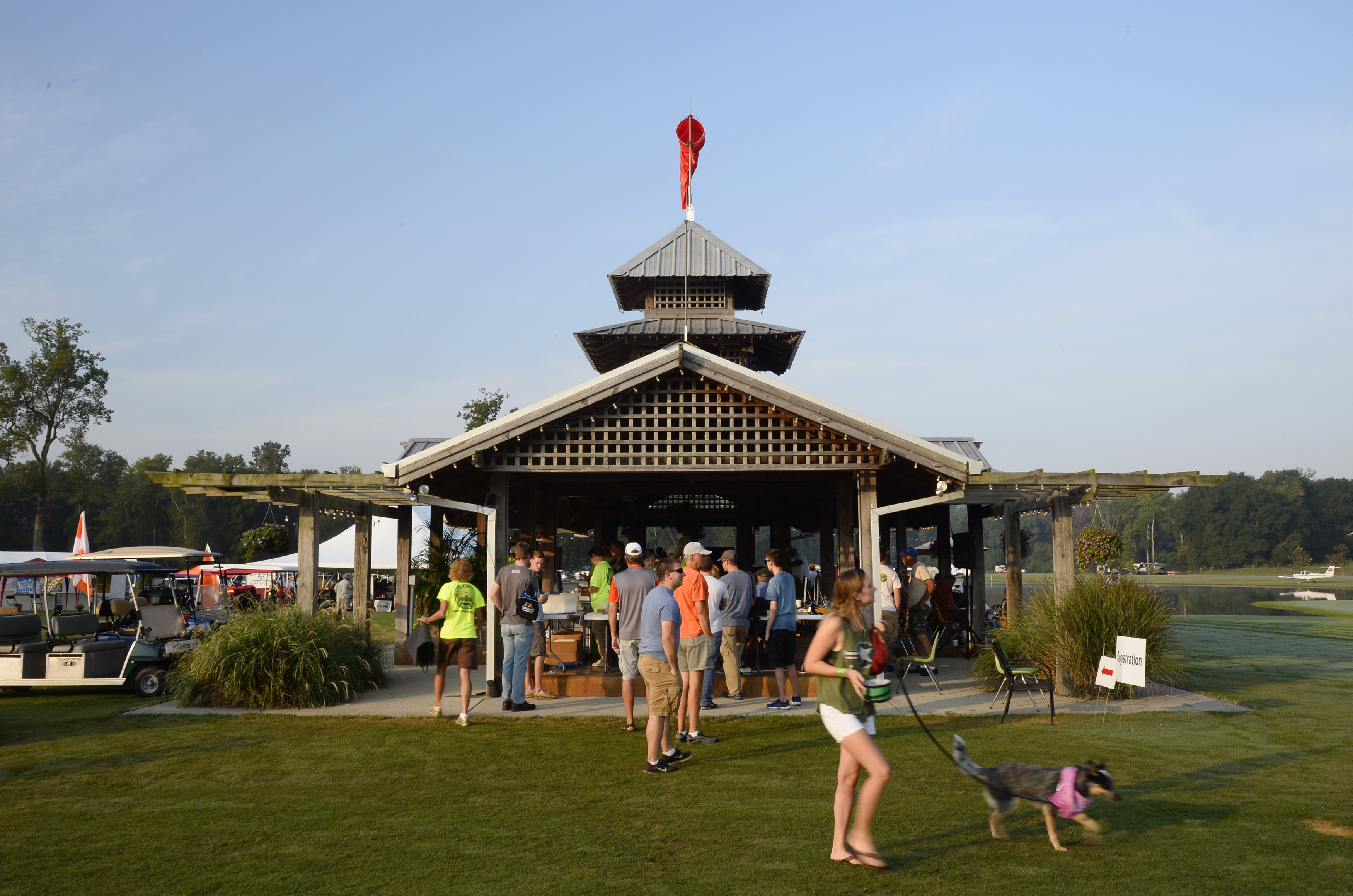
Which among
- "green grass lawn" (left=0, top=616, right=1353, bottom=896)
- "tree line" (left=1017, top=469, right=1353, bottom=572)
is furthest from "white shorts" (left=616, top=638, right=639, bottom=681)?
"tree line" (left=1017, top=469, right=1353, bottom=572)

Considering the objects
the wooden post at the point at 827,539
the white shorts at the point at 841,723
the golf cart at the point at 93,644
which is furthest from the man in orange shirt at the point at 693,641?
the wooden post at the point at 827,539

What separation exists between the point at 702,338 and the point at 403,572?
769 centimetres

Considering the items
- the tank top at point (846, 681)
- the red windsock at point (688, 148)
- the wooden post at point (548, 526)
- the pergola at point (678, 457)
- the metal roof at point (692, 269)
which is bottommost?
the tank top at point (846, 681)

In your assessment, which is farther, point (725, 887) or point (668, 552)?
point (668, 552)

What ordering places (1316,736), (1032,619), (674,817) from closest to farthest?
1. (674,817)
2. (1316,736)
3. (1032,619)

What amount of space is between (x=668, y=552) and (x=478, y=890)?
7.24 metres

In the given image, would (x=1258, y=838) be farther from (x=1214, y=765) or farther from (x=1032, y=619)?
(x=1032, y=619)

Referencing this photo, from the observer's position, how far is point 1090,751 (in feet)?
26.3

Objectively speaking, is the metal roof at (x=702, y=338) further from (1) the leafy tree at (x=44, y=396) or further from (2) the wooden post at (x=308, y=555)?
(1) the leafy tree at (x=44, y=396)

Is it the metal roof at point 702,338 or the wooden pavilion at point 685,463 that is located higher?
the metal roof at point 702,338

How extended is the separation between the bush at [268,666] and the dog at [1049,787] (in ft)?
25.8

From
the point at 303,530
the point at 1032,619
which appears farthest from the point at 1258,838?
the point at 303,530

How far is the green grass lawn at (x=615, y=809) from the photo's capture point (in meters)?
4.93

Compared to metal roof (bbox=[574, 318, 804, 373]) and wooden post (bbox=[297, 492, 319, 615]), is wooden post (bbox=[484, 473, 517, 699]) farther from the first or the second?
metal roof (bbox=[574, 318, 804, 373])
